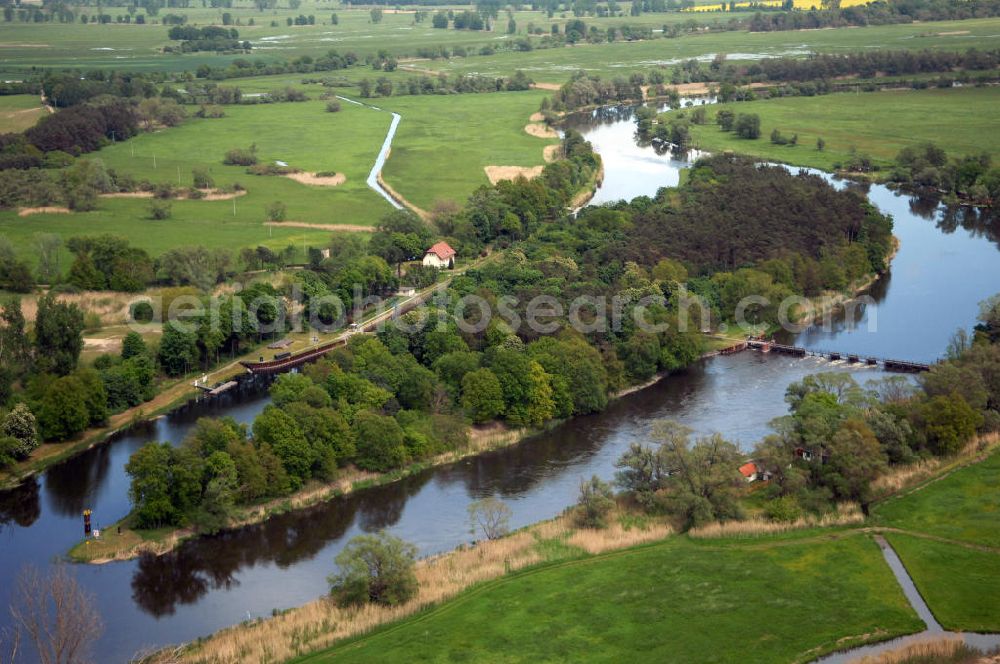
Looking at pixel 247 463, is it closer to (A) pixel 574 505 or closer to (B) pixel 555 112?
(A) pixel 574 505

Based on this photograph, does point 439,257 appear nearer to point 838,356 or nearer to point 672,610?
point 838,356

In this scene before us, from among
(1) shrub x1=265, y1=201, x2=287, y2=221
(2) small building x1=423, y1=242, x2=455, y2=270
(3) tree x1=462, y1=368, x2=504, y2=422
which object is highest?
(1) shrub x1=265, y1=201, x2=287, y2=221

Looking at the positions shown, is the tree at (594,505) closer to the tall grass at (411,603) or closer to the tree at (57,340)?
the tall grass at (411,603)

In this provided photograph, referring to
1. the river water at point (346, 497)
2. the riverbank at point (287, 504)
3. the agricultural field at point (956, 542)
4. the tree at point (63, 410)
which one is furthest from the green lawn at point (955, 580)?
the tree at point (63, 410)

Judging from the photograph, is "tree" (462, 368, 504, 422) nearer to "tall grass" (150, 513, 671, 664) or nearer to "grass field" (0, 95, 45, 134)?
"tall grass" (150, 513, 671, 664)

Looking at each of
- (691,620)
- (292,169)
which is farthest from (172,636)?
(292,169)

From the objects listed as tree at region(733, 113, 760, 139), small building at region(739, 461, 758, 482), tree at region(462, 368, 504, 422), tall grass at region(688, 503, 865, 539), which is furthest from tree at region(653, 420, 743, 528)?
tree at region(733, 113, 760, 139)

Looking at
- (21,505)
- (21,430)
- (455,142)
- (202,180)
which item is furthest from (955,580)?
(455,142)
